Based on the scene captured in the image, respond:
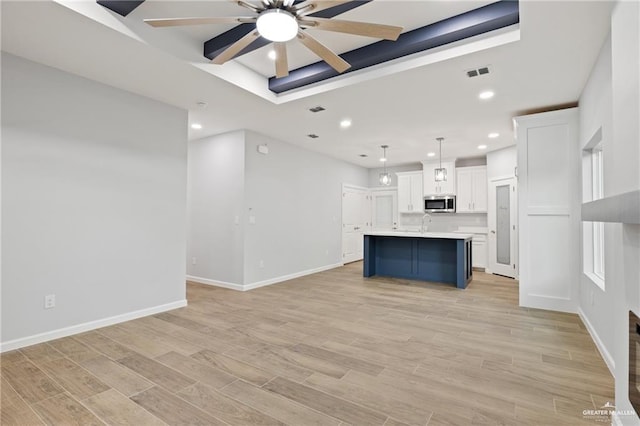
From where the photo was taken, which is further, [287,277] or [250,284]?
[287,277]

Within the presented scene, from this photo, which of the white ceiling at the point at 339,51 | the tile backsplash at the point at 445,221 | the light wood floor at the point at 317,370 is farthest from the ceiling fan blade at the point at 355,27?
the tile backsplash at the point at 445,221

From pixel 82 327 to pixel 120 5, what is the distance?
314 centimetres

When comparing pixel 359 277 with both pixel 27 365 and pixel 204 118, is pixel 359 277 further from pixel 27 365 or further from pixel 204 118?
pixel 27 365

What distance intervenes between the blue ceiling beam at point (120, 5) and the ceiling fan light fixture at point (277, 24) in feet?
4.04

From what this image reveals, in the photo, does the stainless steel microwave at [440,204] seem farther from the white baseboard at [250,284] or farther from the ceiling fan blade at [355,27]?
the ceiling fan blade at [355,27]

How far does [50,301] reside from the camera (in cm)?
317

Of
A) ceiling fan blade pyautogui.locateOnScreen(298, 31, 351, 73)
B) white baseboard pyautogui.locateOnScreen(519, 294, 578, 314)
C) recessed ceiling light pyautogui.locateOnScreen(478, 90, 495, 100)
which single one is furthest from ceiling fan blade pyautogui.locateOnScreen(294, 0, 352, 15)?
white baseboard pyautogui.locateOnScreen(519, 294, 578, 314)

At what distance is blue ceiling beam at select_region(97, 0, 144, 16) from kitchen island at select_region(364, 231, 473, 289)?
495 centimetres

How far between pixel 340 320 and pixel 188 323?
178 cm

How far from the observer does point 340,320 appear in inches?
149

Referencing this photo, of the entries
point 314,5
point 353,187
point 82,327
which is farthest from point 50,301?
point 353,187

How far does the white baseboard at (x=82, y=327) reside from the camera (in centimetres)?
293

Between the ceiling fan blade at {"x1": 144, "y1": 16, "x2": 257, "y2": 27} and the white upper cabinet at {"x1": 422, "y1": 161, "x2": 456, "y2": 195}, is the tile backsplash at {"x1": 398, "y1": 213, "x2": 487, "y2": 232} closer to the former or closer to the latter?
the white upper cabinet at {"x1": 422, "y1": 161, "x2": 456, "y2": 195}

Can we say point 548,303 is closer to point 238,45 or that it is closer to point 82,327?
point 238,45
